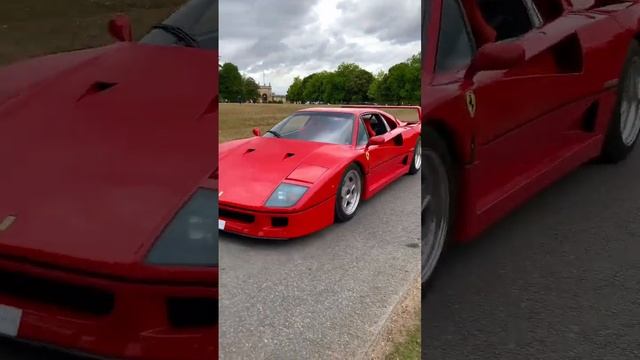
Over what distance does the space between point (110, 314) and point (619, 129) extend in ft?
9.59

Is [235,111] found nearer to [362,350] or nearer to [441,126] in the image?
[362,350]

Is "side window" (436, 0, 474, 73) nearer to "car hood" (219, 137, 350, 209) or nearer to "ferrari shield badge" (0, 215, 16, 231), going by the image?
"car hood" (219, 137, 350, 209)

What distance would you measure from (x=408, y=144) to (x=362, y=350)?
42cm

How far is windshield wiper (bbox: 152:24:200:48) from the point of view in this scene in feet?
2.61

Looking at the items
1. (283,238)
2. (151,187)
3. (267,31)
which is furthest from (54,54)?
(283,238)

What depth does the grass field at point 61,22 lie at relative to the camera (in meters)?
0.96

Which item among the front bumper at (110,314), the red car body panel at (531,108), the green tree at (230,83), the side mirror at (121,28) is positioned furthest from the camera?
the red car body panel at (531,108)

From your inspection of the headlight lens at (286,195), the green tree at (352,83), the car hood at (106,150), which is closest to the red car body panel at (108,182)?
the car hood at (106,150)

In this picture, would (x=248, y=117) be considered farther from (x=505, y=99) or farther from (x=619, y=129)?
(x=619, y=129)

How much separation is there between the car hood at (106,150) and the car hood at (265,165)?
0.04 metres

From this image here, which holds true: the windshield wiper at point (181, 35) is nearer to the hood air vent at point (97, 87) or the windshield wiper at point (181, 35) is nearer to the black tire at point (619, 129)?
the hood air vent at point (97, 87)

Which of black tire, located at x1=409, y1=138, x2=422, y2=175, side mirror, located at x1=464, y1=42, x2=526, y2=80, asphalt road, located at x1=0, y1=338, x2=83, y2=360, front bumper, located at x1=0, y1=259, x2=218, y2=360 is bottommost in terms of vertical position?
asphalt road, located at x1=0, y1=338, x2=83, y2=360

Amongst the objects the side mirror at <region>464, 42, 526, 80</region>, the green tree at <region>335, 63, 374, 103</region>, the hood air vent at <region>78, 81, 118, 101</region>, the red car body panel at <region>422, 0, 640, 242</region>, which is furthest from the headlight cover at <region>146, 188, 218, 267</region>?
the side mirror at <region>464, 42, 526, 80</region>

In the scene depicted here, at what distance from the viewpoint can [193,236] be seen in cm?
82
